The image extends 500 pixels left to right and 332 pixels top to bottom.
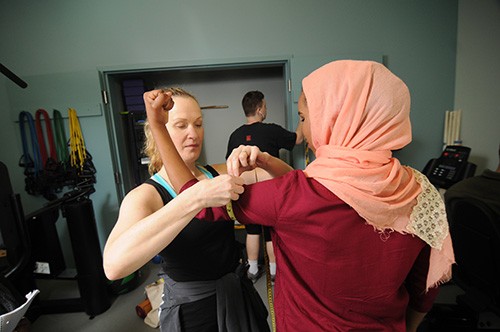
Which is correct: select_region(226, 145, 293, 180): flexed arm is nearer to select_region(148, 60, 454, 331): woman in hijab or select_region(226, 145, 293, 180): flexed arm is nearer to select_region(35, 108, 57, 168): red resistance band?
select_region(148, 60, 454, 331): woman in hijab

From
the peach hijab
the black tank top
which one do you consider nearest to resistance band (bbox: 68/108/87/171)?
the black tank top

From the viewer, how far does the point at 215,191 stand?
551 mm

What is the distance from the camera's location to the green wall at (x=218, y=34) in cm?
237

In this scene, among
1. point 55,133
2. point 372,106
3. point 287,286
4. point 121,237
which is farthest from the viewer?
point 55,133

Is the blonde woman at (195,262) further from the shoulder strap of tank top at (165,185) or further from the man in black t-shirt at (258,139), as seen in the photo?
the man in black t-shirt at (258,139)

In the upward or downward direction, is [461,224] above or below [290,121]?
below

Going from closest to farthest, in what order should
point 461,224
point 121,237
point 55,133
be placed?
point 121,237 → point 461,224 → point 55,133

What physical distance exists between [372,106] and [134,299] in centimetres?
266

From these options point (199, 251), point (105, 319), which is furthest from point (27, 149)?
point (199, 251)

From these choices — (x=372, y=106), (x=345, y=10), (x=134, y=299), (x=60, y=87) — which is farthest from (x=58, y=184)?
(x=345, y=10)

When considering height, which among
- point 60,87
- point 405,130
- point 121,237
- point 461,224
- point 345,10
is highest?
point 345,10

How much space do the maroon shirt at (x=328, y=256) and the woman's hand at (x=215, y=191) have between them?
105 mm

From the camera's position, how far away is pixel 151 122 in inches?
26.4

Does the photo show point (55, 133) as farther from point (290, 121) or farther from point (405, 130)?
point (405, 130)
